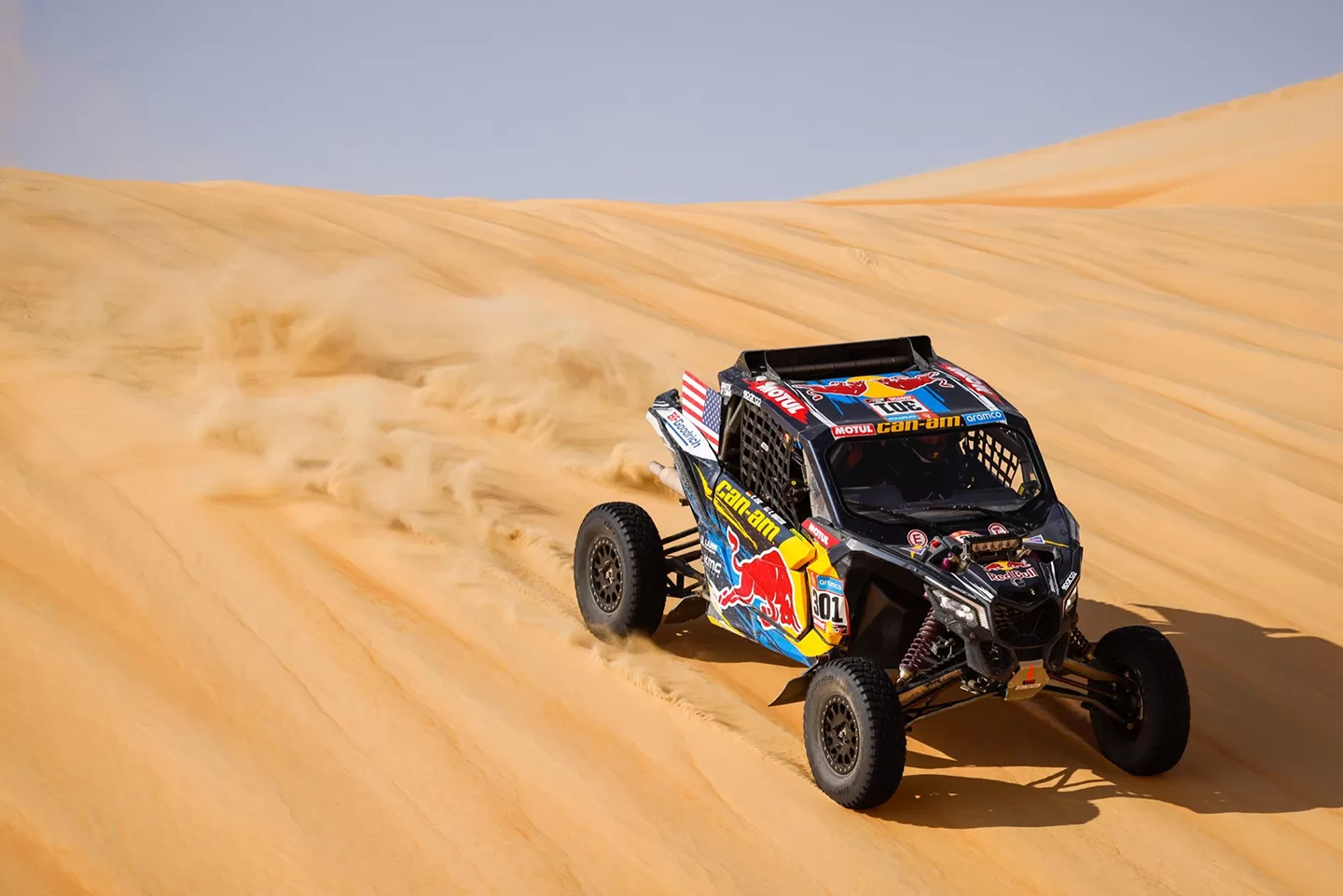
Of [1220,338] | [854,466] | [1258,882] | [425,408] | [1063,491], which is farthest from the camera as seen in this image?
[1220,338]

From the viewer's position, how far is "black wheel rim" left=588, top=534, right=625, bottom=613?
24.9 ft

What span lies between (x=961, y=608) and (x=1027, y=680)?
46cm

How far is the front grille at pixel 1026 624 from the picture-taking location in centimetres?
564

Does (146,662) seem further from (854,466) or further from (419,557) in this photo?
(854,466)

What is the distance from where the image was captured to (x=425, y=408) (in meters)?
11.6

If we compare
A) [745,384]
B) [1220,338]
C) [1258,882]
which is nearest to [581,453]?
[745,384]

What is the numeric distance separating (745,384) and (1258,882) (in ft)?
11.6

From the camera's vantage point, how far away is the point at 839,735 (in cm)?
594

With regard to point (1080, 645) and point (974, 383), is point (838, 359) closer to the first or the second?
point (974, 383)

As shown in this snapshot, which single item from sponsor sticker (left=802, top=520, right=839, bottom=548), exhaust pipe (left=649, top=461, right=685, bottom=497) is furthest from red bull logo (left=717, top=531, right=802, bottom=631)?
exhaust pipe (left=649, top=461, right=685, bottom=497)

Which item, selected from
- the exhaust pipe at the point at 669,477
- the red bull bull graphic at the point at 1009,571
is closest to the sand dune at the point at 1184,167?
the exhaust pipe at the point at 669,477

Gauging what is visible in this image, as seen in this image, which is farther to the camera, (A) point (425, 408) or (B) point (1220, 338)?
(B) point (1220, 338)

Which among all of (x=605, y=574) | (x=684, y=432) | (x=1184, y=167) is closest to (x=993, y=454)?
(x=684, y=432)

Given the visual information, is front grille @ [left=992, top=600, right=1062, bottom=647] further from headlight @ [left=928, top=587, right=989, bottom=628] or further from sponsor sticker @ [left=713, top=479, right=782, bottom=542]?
sponsor sticker @ [left=713, top=479, right=782, bottom=542]
